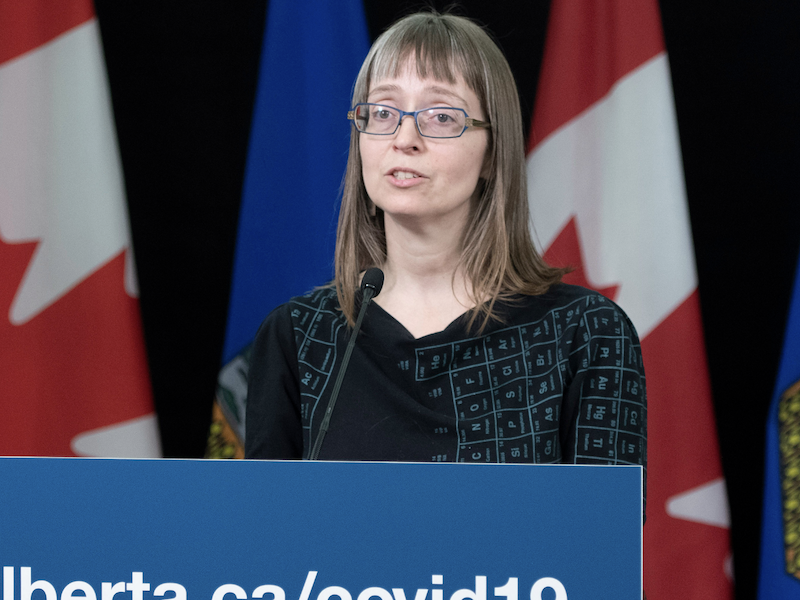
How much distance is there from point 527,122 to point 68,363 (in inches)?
51.0

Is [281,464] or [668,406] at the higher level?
[668,406]

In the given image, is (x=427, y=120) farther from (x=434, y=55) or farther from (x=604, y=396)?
(x=604, y=396)

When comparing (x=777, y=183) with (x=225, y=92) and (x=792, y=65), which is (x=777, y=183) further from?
(x=225, y=92)

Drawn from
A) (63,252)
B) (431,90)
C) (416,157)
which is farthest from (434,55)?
(63,252)

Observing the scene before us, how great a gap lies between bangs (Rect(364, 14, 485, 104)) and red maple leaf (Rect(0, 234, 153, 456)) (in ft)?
3.38

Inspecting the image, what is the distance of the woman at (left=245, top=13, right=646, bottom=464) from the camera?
47.4 inches

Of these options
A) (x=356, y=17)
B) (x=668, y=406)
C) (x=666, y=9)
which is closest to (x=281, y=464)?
(x=668, y=406)

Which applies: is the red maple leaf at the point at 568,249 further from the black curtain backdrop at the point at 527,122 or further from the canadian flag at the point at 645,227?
the black curtain backdrop at the point at 527,122

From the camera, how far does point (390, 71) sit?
4.10 ft

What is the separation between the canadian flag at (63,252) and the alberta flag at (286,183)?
0.25m

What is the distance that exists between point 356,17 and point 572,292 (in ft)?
3.33

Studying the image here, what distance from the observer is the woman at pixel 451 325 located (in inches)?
47.4

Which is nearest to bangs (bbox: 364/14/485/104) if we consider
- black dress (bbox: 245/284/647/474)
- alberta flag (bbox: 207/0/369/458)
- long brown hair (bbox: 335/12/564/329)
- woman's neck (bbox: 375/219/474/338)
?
long brown hair (bbox: 335/12/564/329)

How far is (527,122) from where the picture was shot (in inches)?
76.7
